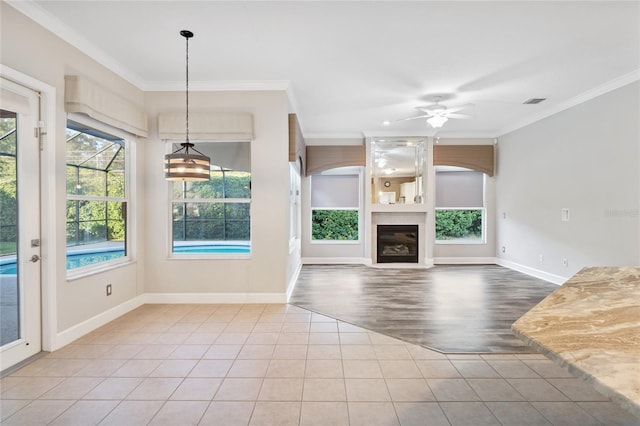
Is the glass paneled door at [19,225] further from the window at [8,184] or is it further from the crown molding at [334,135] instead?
the crown molding at [334,135]

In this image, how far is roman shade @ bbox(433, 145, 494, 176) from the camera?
678cm

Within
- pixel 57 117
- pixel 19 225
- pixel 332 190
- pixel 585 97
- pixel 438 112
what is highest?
pixel 585 97

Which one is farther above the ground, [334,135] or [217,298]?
[334,135]

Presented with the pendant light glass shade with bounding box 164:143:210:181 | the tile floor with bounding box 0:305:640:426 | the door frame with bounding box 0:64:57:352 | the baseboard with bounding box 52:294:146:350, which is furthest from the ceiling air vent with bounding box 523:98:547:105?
the baseboard with bounding box 52:294:146:350

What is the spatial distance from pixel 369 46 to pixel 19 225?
3425mm

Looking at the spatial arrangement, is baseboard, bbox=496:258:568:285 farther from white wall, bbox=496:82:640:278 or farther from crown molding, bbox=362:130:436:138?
crown molding, bbox=362:130:436:138

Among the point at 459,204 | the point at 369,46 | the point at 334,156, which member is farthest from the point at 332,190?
the point at 369,46

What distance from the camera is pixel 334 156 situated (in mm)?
6828

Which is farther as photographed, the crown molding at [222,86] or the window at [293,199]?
the window at [293,199]

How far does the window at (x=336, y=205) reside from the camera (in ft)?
23.5

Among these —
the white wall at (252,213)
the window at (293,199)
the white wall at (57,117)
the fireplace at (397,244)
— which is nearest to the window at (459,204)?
the fireplace at (397,244)

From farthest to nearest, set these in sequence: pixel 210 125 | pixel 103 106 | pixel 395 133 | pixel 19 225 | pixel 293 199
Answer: pixel 395 133, pixel 293 199, pixel 210 125, pixel 103 106, pixel 19 225

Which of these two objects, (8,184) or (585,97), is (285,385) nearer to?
(8,184)

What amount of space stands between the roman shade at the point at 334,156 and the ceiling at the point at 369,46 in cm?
202
